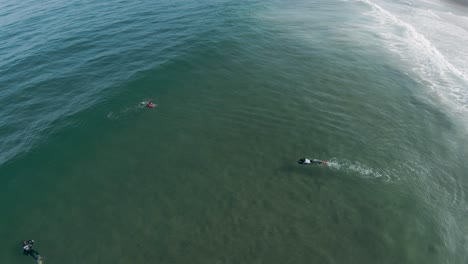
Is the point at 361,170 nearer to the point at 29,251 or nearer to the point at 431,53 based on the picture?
the point at 29,251

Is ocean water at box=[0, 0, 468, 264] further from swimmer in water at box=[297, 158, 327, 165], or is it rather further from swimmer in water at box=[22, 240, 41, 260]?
swimmer in water at box=[297, 158, 327, 165]

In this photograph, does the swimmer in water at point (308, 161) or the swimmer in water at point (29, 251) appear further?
the swimmer in water at point (308, 161)

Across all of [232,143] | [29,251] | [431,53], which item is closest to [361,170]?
[232,143]

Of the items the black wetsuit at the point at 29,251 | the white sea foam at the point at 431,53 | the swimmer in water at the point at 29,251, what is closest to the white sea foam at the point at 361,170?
the white sea foam at the point at 431,53

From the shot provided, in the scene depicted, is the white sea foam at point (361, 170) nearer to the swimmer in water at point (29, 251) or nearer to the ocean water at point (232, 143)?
the ocean water at point (232, 143)

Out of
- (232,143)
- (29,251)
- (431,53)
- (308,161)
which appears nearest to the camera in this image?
(29,251)

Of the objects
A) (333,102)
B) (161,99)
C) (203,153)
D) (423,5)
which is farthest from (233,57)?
(423,5)
